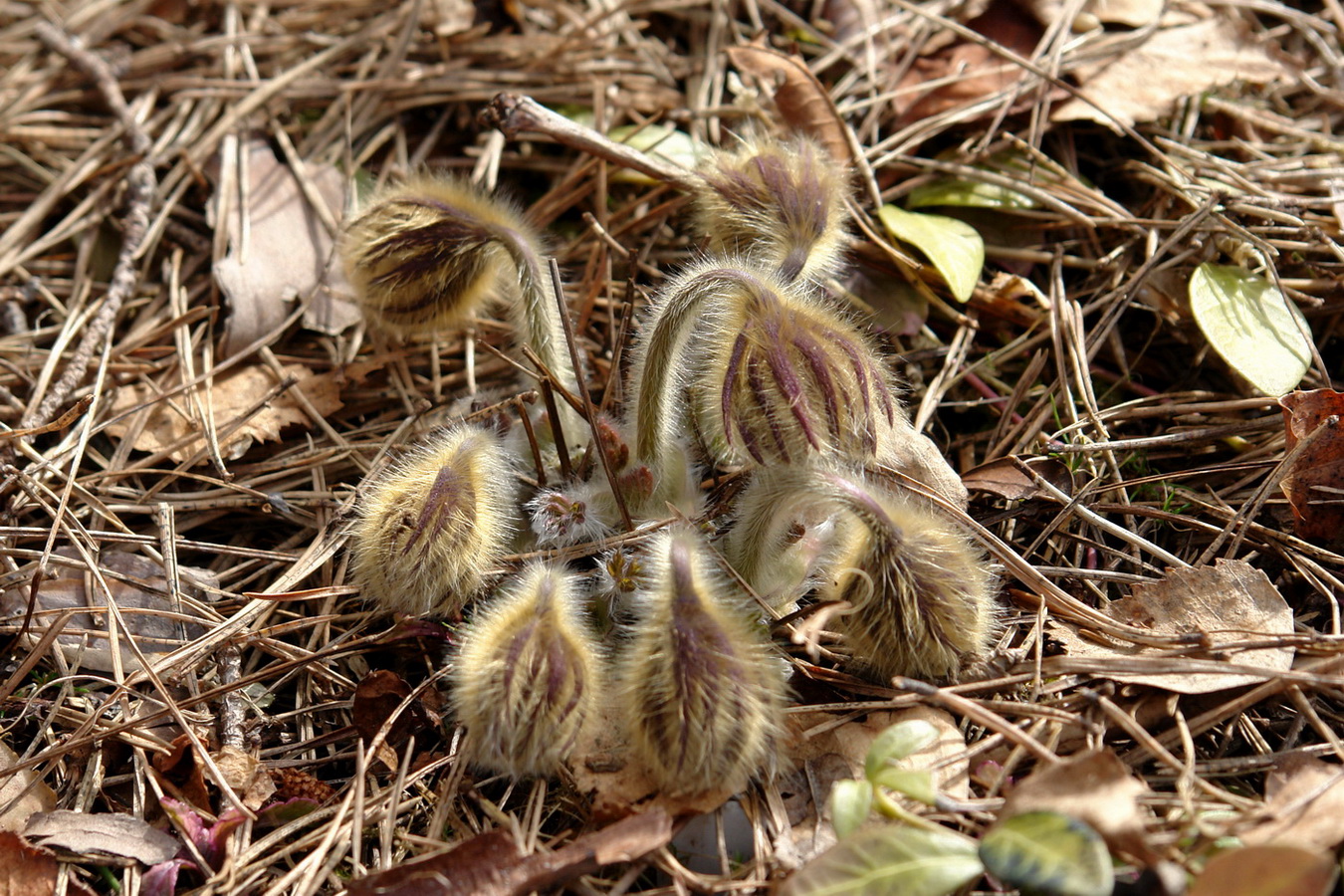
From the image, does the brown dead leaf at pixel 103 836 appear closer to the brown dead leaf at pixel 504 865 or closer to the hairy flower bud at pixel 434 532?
the brown dead leaf at pixel 504 865

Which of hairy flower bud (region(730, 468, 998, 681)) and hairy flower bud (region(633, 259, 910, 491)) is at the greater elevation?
hairy flower bud (region(633, 259, 910, 491))

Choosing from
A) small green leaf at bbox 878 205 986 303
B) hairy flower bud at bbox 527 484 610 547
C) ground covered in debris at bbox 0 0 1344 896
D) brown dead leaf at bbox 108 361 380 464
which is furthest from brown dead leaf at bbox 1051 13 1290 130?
brown dead leaf at bbox 108 361 380 464

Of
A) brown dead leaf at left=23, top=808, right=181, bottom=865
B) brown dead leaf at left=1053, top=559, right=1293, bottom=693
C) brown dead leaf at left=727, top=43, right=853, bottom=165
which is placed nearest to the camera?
brown dead leaf at left=23, top=808, right=181, bottom=865

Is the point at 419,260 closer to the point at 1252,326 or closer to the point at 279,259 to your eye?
the point at 279,259

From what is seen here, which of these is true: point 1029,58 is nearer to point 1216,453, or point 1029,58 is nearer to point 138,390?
point 1216,453

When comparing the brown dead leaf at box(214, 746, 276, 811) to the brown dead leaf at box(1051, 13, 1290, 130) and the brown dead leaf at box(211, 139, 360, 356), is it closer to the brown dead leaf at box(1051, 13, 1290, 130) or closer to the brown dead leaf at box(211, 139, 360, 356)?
the brown dead leaf at box(211, 139, 360, 356)
